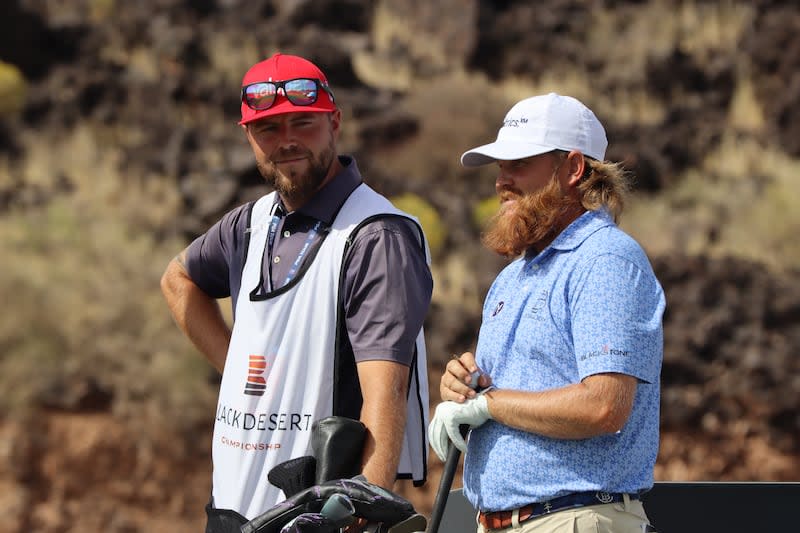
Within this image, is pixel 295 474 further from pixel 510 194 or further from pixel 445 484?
pixel 510 194

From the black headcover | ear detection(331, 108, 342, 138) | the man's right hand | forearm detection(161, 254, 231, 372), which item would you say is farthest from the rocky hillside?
the black headcover

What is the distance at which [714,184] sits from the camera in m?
18.0

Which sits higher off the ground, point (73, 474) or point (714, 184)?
point (714, 184)

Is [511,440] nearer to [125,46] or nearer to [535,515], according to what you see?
[535,515]

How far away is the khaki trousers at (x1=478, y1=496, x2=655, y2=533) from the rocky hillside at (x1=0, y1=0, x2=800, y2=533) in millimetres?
8320

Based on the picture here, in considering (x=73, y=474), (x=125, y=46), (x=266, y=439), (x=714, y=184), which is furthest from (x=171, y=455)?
(x=125, y=46)

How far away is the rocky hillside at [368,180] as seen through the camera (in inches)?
449

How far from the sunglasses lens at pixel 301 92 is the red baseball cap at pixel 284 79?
0.04 feet

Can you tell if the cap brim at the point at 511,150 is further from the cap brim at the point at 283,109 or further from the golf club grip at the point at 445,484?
the golf club grip at the point at 445,484

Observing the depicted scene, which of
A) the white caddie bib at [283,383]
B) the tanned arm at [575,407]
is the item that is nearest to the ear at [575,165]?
the white caddie bib at [283,383]

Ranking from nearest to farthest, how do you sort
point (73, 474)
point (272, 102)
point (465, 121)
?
point (272, 102), point (73, 474), point (465, 121)

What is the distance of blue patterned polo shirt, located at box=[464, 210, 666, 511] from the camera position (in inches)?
111

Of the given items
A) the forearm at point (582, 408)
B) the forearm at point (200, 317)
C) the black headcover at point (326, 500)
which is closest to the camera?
the black headcover at point (326, 500)

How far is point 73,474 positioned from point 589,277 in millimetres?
9032
